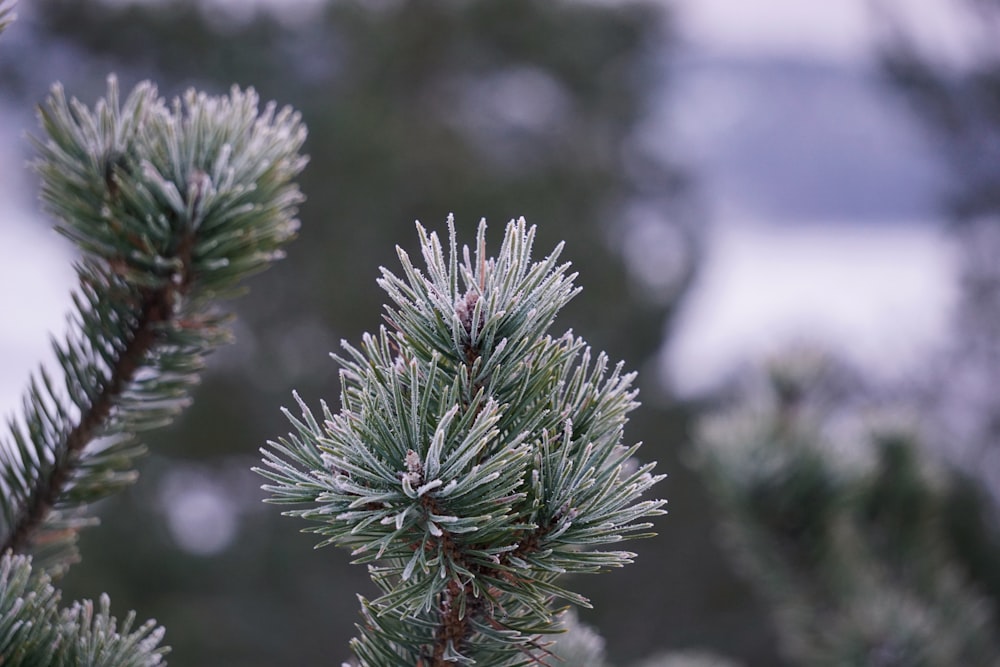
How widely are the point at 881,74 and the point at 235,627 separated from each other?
4.04m

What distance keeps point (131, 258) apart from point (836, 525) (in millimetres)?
942

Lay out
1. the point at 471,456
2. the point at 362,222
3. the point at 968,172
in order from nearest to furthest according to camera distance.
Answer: the point at 471,456 → the point at 968,172 → the point at 362,222

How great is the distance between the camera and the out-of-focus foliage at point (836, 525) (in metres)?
1.09

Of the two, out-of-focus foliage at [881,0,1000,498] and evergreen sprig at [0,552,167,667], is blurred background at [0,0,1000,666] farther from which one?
evergreen sprig at [0,552,167,667]

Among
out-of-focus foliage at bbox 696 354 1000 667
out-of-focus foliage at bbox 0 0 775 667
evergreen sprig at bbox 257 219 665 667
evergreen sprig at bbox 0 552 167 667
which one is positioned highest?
out-of-focus foliage at bbox 0 0 775 667

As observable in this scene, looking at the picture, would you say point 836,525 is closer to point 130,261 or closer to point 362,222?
point 130,261

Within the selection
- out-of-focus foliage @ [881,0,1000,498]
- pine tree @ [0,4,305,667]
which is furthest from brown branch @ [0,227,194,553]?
out-of-focus foliage @ [881,0,1000,498]

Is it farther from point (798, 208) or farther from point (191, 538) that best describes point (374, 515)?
point (798, 208)

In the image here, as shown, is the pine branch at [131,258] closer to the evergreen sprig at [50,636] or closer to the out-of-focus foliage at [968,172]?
the evergreen sprig at [50,636]

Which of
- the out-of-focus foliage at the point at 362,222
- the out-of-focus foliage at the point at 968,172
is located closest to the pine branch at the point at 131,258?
the out-of-focus foliage at the point at 362,222

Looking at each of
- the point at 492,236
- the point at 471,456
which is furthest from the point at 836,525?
the point at 492,236

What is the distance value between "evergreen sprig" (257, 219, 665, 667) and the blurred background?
296cm

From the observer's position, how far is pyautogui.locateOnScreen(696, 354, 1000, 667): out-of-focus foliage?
1086 millimetres

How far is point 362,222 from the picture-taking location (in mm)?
4297
